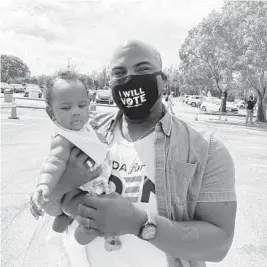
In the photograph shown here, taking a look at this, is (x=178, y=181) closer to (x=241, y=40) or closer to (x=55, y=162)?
(x=55, y=162)

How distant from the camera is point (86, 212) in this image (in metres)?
1.17

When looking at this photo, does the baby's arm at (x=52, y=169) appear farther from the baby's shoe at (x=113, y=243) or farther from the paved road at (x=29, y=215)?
the paved road at (x=29, y=215)

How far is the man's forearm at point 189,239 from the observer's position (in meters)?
1.24

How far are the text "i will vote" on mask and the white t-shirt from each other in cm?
18

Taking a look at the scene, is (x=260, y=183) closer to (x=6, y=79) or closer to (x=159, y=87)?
(x=159, y=87)

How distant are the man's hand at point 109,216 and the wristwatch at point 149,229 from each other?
0.02 metres

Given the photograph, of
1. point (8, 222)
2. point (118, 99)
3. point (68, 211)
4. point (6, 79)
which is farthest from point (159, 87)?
point (6, 79)

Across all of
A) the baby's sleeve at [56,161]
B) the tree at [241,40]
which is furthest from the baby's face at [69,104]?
the tree at [241,40]

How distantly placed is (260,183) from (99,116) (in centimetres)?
533

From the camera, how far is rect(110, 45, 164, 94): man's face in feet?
4.92

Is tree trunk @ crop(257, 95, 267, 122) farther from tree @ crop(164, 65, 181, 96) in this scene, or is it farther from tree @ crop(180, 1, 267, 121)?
tree @ crop(164, 65, 181, 96)

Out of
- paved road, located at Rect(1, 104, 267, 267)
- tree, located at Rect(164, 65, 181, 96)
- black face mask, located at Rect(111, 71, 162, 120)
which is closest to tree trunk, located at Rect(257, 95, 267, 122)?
tree, located at Rect(164, 65, 181, 96)

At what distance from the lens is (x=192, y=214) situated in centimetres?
138

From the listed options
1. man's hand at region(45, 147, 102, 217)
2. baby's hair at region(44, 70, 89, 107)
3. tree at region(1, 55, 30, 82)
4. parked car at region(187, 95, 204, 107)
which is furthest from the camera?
tree at region(1, 55, 30, 82)
